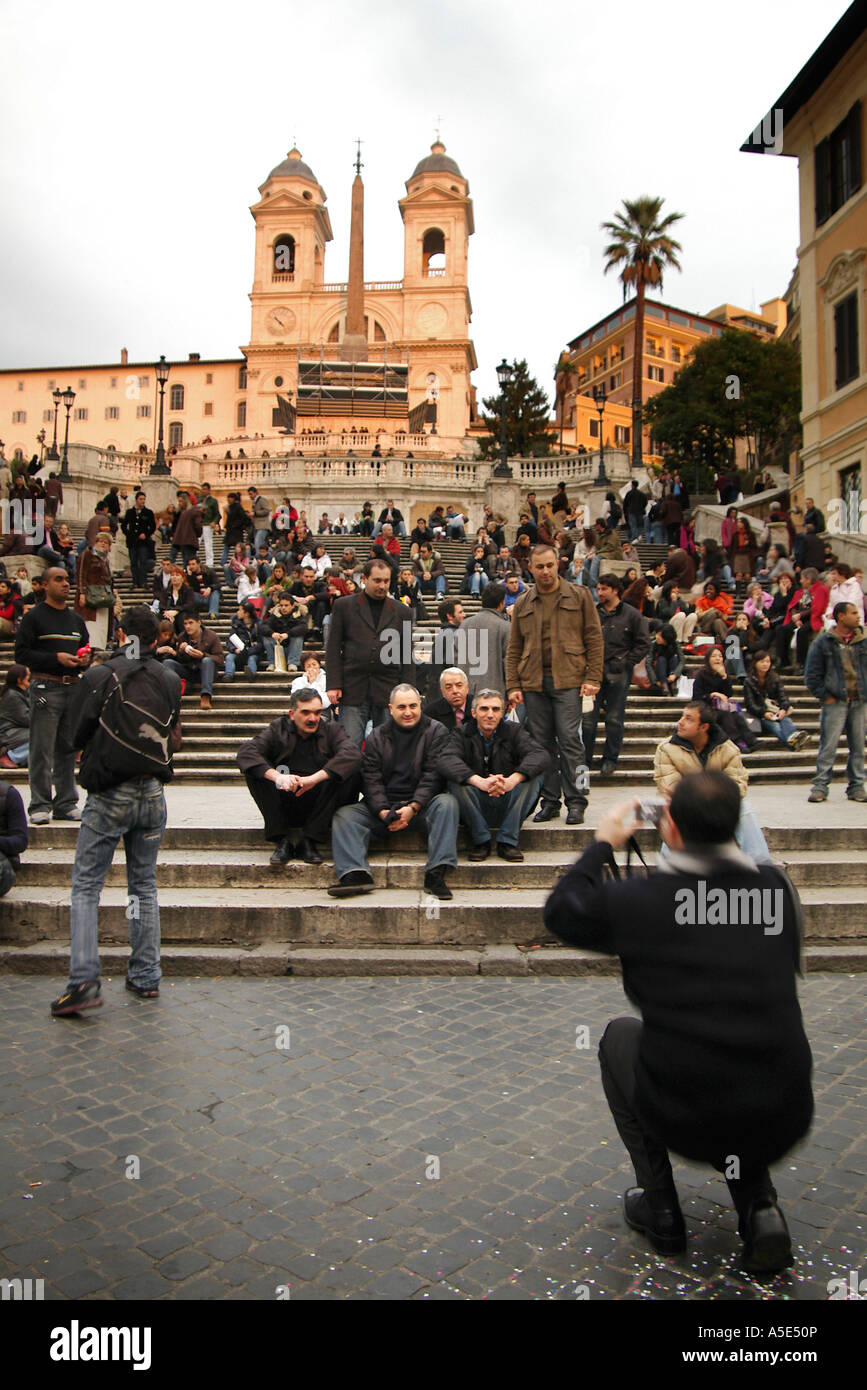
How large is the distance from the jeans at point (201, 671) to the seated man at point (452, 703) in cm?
597

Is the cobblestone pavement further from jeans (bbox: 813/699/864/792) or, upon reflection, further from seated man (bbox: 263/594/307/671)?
seated man (bbox: 263/594/307/671)

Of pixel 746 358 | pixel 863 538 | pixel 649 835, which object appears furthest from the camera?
pixel 746 358

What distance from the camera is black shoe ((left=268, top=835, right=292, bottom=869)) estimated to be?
675 cm

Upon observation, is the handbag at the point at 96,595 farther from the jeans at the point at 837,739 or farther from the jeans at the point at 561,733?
the jeans at the point at 837,739

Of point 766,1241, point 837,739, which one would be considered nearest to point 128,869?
point 766,1241

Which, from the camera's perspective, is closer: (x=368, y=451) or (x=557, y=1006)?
(x=557, y=1006)

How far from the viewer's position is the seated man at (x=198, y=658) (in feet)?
41.2

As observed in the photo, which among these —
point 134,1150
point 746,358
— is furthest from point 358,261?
point 134,1150

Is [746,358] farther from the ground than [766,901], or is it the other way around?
[746,358]

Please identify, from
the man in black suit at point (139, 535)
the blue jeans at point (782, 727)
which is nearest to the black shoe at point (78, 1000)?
the blue jeans at point (782, 727)

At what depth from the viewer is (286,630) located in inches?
553
